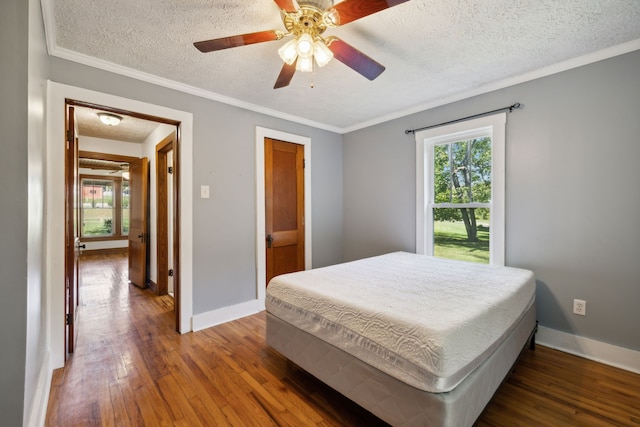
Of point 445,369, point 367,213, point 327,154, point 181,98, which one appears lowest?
point 445,369

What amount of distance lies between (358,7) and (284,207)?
2469 millimetres

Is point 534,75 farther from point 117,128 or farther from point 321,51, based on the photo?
point 117,128

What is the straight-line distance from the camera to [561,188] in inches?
89.9

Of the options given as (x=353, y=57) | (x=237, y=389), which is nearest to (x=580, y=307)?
(x=353, y=57)

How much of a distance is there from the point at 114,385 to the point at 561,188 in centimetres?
→ 381

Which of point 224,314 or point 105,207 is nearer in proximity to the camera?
point 224,314

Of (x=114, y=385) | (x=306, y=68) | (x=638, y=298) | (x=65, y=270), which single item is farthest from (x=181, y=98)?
(x=638, y=298)

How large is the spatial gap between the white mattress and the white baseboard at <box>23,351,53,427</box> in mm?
1302

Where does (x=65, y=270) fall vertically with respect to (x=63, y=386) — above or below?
above

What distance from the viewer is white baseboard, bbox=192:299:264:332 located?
2.71m

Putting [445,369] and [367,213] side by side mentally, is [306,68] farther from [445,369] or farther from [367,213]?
[367,213]

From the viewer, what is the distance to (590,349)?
7.04 feet

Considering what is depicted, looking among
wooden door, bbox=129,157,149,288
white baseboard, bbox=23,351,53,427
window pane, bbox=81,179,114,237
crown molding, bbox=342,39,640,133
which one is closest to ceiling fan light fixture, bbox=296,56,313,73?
crown molding, bbox=342,39,640,133

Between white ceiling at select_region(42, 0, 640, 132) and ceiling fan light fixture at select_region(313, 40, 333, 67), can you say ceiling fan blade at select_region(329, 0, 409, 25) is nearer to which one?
ceiling fan light fixture at select_region(313, 40, 333, 67)
